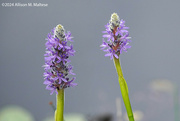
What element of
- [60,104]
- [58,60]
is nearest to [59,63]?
[58,60]

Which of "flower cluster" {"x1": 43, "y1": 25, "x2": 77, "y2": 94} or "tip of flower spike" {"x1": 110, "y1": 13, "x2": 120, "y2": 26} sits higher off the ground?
"tip of flower spike" {"x1": 110, "y1": 13, "x2": 120, "y2": 26}

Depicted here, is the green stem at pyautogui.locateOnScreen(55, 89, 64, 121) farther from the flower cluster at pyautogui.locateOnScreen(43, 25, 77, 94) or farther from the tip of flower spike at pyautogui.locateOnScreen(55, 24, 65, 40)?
the tip of flower spike at pyautogui.locateOnScreen(55, 24, 65, 40)

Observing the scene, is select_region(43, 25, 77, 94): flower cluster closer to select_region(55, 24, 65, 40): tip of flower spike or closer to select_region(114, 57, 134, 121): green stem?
select_region(55, 24, 65, 40): tip of flower spike

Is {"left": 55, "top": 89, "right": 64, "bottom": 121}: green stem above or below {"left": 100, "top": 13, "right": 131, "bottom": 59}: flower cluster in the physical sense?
below

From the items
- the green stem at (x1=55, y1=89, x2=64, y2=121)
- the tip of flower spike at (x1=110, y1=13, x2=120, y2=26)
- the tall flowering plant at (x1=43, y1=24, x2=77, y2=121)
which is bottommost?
the green stem at (x1=55, y1=89, x2=64, y2=121)

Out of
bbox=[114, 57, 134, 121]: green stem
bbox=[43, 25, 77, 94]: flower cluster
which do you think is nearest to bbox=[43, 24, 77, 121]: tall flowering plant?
bbox=[43, 25, 77, 94]: flower cluster

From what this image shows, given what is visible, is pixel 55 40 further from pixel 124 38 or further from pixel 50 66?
pixel 124 38

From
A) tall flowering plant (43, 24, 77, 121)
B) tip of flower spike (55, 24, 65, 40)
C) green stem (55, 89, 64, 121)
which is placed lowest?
green stem (55, 89, 64, 121)

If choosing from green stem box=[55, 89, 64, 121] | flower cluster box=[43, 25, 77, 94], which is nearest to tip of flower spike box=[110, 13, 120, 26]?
flower cluster box=[43, 25, 77, 94]

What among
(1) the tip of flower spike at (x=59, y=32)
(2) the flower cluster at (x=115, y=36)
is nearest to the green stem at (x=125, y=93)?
(2) the flower cluster at (x=115, y=36)

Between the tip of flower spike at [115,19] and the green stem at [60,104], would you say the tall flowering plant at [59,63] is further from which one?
the tip of flower spike at [115,19]

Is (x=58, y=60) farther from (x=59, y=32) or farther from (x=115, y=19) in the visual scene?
(x=115, y=19)
